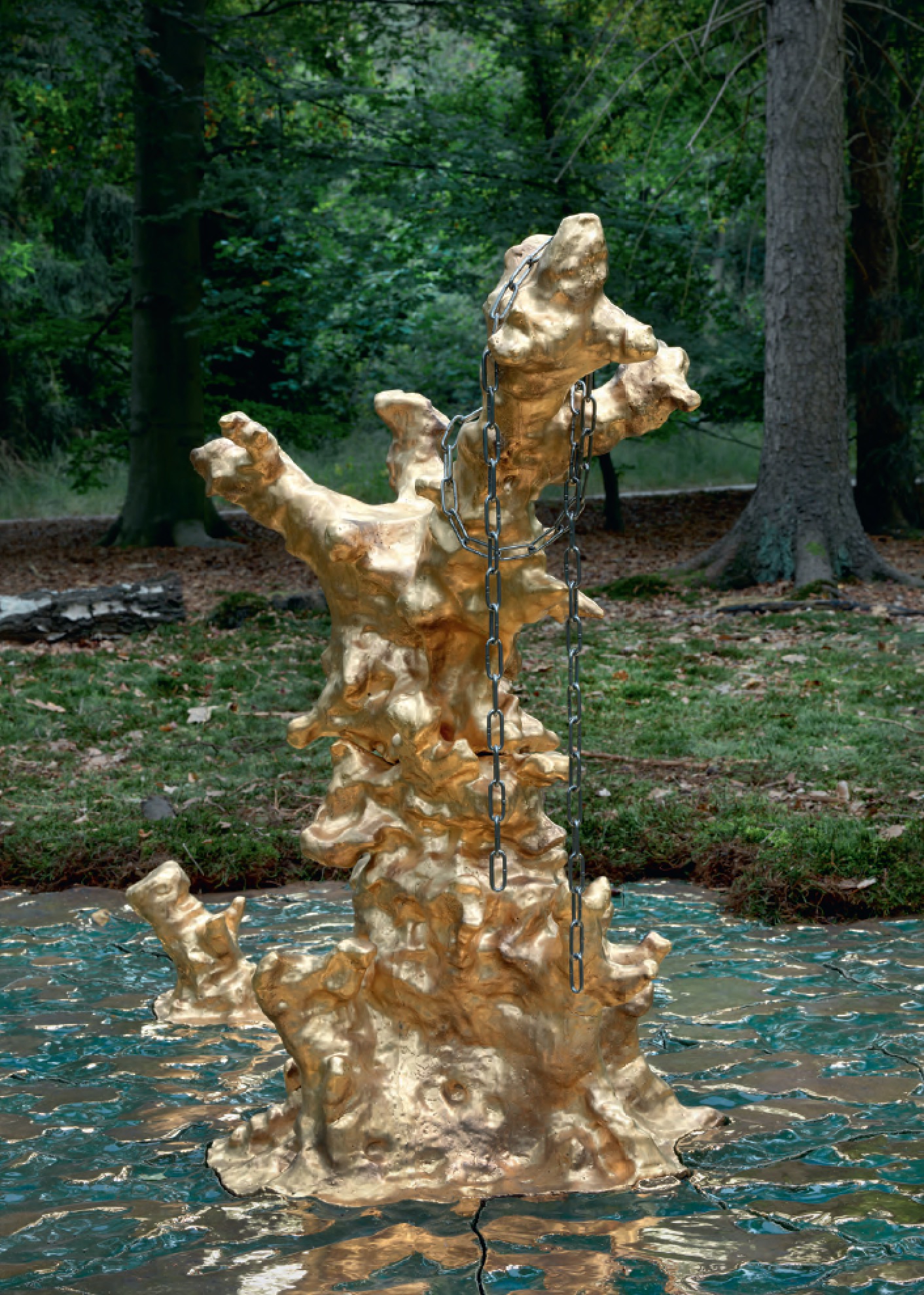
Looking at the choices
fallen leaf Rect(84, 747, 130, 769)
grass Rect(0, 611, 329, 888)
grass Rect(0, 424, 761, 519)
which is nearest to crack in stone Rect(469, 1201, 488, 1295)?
grass Rect(0, 611, 329, 888)

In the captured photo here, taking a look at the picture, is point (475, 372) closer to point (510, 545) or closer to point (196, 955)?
point (196, 955)

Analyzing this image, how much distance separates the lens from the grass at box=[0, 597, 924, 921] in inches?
221

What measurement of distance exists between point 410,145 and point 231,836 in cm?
1081

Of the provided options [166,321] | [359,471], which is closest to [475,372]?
[166,321]

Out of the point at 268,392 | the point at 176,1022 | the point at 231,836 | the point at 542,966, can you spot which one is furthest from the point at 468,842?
the point at 268,392

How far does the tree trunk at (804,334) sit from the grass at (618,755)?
46.7 inches

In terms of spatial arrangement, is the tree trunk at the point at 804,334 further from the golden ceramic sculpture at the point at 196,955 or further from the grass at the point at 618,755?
the golden ceramic sculpture at the point at 196,955

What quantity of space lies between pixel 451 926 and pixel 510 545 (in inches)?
35.3

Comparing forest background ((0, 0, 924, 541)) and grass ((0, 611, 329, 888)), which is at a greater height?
forest background ((0, 0, 924, 541))

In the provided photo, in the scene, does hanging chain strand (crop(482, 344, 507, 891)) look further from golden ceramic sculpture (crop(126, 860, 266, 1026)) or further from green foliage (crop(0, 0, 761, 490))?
green foliage (crop(0, 0, 761, 490))

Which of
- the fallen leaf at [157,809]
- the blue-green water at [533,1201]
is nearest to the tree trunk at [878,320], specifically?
the fallen leaf at [157,809]

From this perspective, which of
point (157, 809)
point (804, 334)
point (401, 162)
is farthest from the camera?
point (401, 162)

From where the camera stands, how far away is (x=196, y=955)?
14.7 feet

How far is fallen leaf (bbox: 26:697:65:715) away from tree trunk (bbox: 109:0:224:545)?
701cm
